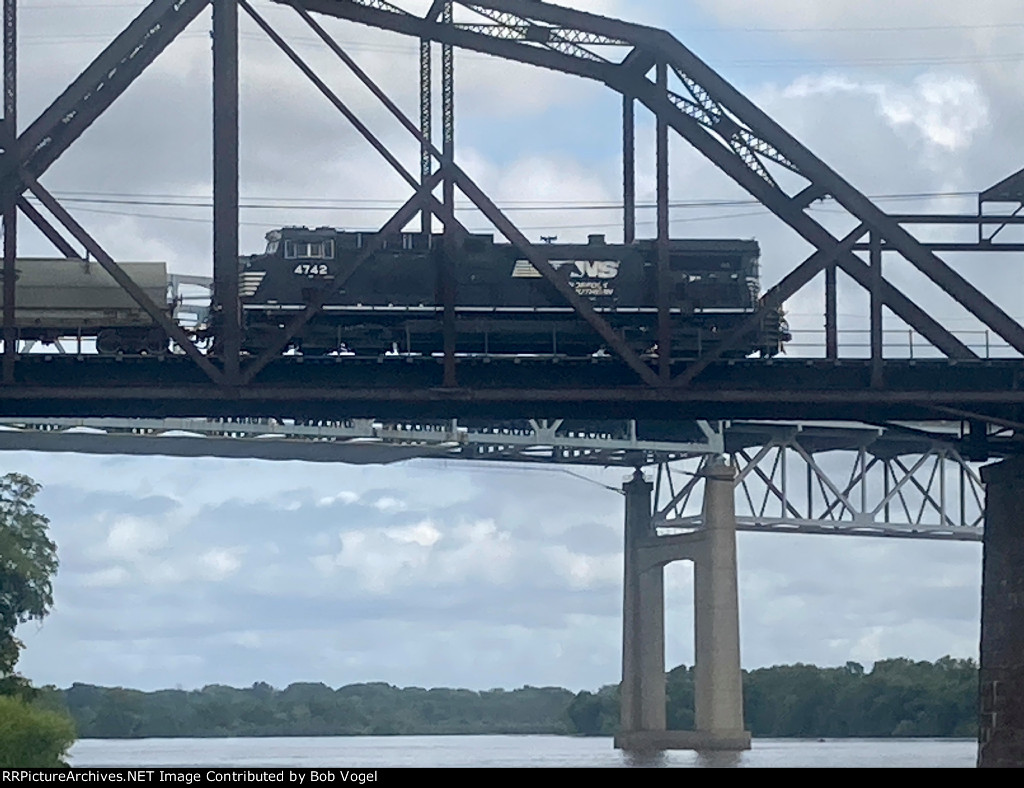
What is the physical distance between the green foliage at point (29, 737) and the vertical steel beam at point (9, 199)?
20.4 metres

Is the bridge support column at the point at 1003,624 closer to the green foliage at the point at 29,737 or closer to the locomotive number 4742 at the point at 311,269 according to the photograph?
the locomotive number 4742 at the point at 311,269

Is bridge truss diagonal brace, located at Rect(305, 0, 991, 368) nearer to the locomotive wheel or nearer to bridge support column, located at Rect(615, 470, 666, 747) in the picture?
the locomotive wheel

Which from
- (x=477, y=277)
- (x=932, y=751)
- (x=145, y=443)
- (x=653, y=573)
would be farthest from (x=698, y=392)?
(x=932, y=751)

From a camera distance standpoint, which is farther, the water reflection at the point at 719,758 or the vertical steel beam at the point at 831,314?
the water reflection at the point at 719,758

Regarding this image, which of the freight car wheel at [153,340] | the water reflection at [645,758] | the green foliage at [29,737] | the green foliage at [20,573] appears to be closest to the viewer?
the freight car wheel at [153,340]

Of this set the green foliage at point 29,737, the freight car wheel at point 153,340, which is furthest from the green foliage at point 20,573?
the freight car wheel at point 153,340

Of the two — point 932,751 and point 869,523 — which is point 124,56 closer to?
point 869,523

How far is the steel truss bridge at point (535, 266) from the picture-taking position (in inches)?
1793

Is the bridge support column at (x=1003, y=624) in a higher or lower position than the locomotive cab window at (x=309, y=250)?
lower

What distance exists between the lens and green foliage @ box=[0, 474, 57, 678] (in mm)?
82812

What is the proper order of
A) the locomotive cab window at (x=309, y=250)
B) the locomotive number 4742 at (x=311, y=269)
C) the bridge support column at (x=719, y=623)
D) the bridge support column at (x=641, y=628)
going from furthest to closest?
the bridge support column at (x=641, y=628)
the bridge support column at (x=719, y=623)
the locomotive cab window at (x=309, y=250)
the locomotive number 4742 at (x=311, y=269)

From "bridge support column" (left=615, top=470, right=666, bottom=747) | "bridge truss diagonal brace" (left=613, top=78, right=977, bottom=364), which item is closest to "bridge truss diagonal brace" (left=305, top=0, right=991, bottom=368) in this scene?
"bridge truss diagonal brace" (left=613, top=78, right=977, bottom=364)

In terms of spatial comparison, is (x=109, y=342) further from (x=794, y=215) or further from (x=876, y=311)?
(x=876, y=311)

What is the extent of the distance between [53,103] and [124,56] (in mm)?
1914
